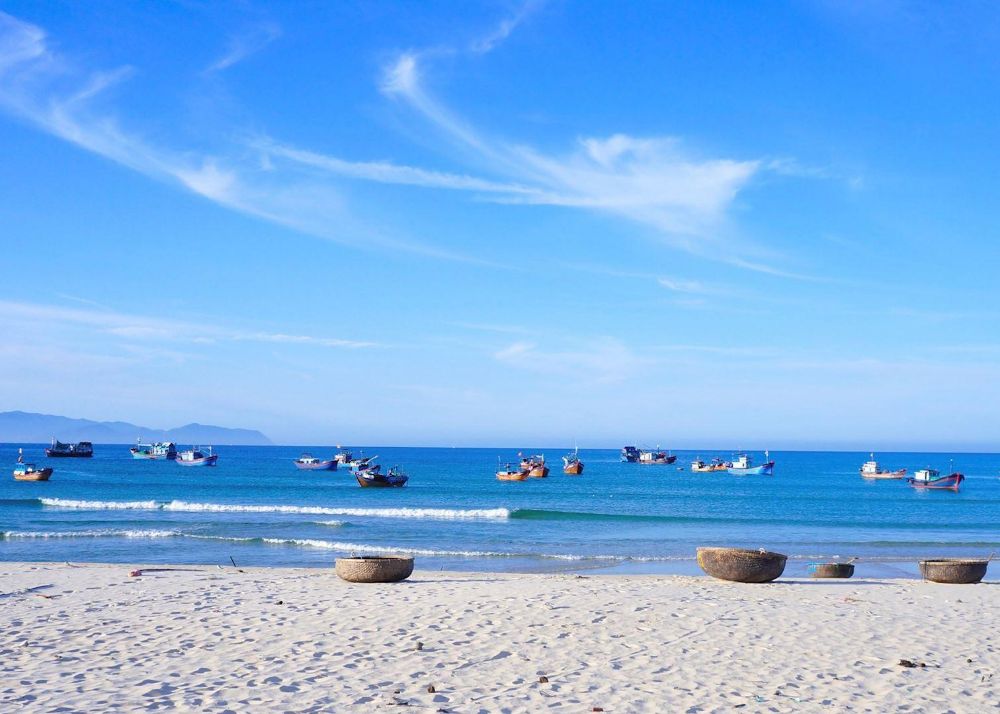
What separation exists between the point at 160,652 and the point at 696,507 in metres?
41.7

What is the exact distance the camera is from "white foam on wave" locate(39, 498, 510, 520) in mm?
38906

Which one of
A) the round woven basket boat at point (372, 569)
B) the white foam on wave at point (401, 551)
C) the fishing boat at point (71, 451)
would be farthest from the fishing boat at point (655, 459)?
the round woven basket boat at point (372, 569)

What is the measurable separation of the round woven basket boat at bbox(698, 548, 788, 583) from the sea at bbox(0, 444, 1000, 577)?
16.8 ft

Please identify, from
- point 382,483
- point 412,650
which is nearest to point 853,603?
point 412,650

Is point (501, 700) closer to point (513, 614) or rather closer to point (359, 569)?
point (513, 614)

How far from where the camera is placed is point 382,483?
Answer: 60531 millimetres

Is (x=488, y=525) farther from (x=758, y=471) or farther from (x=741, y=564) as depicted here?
(x=758, y=471)

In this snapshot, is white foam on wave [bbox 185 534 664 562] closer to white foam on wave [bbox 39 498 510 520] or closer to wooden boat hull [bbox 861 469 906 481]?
white foam on wave [bbox 39 498 510 520]

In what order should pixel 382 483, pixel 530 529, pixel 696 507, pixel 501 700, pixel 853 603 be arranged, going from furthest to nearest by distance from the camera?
1. pixel 382 483
2. pixel 696 507
3. pixel 530 529
4. pixel 853 603
5. pixel 501 700

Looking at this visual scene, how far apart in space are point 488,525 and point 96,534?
14.1m

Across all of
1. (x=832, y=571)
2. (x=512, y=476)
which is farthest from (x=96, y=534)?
(x=512, y=476)

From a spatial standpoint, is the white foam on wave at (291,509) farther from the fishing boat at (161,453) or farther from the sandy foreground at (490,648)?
the fishing boat at (161,453)

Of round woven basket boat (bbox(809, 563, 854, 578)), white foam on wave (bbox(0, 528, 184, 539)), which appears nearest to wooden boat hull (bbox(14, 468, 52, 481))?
white foam on wave (bbox(0, 528, 184, 539))

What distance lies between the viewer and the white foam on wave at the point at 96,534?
88.3 ft
